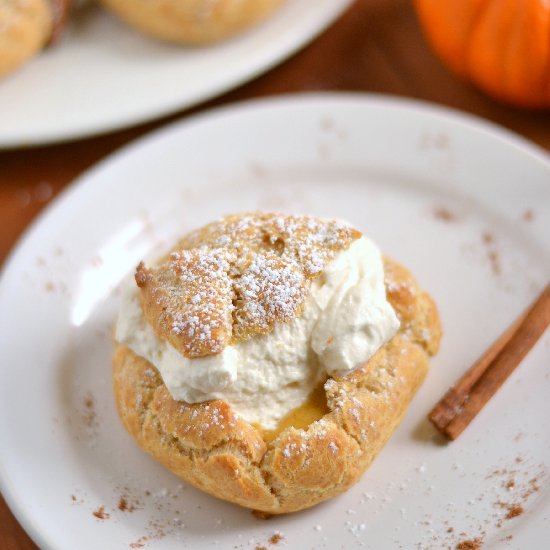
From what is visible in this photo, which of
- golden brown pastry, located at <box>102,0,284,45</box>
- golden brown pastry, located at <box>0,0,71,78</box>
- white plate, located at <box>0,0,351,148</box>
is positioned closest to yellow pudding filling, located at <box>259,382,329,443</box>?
white plate, located at <box>0,0,351,148</box>

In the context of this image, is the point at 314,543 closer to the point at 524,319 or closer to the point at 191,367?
the point at 191,367

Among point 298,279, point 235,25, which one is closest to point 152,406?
point 298,279

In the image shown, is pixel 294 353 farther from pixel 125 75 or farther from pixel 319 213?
pixel 125 75

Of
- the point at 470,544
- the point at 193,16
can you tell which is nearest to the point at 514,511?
the point at 470,544

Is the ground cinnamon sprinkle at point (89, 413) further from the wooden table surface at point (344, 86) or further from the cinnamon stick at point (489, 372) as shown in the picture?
the cinnamon stick at point (489, 372)

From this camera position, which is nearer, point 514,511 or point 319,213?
point 514,511
